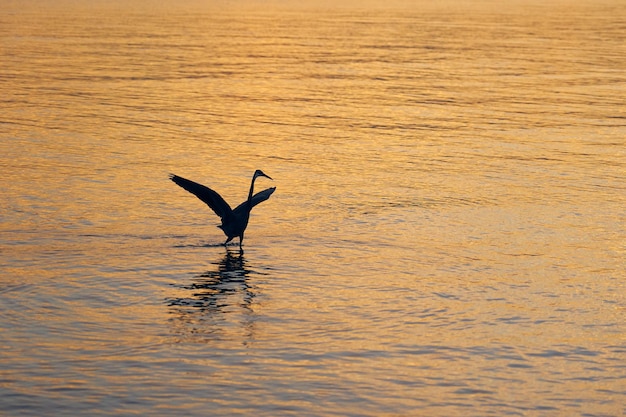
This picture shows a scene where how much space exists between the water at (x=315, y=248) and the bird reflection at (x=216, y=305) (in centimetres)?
4

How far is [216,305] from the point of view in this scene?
14805 millimetres

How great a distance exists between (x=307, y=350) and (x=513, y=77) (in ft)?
101

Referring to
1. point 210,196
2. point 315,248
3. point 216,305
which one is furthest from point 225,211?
point 216,305

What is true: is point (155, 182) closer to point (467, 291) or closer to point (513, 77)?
point (467, 291)

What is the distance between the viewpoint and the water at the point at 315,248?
475 inches

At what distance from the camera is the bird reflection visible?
44.8 feet

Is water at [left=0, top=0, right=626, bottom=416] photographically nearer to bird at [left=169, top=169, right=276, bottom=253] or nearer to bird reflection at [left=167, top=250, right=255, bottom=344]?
bird reflection at [left=167, top=250, right=255, bottom=344]

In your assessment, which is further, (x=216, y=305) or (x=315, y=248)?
(x=315, y=248)

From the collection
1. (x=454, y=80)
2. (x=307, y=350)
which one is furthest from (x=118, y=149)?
(x=454, y=80)

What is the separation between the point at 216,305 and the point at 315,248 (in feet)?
10.8

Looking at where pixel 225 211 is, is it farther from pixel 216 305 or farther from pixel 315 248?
pixel 216 305

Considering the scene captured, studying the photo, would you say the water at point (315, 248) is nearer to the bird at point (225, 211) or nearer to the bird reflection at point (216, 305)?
the bird reflection at point (216, 305)

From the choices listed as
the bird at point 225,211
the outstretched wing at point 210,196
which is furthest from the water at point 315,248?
the outstretched wing at point 210,196

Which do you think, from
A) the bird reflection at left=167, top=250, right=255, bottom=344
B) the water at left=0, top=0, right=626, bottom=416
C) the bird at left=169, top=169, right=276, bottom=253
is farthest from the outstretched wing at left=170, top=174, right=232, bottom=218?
the bird reflection at left=167, top=250, right=255, bottom=344
